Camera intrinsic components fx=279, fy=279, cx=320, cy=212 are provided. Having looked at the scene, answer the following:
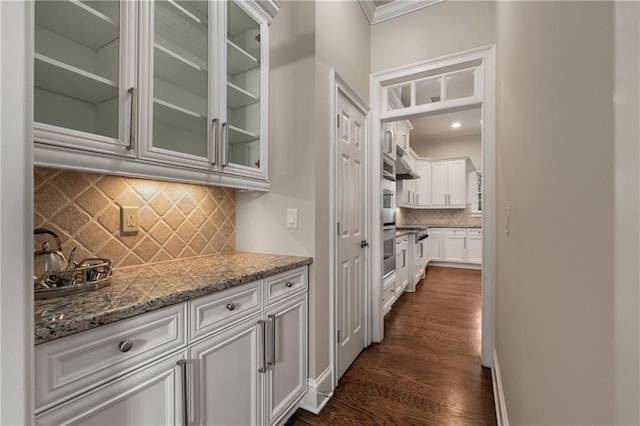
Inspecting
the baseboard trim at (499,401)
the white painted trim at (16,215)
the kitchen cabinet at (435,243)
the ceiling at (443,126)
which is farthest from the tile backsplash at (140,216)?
the kitchen cabinet at (435,243)

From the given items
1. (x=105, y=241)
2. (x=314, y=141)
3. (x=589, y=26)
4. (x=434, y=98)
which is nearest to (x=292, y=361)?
(x=105, y=241)

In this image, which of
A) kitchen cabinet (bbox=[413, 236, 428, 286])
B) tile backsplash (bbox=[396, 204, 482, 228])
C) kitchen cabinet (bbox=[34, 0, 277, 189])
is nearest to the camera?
kitchen cabinet (bbox=[34, 0, 277, 189])

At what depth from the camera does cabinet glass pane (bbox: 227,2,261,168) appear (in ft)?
5.16

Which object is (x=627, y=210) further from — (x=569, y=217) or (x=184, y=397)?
(x=184, y=397)

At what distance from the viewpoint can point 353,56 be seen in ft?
7.45

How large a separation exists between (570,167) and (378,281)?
222cm

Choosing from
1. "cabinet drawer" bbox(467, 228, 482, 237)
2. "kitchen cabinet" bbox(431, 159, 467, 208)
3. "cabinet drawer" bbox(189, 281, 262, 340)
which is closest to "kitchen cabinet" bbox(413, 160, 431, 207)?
"kitchen cabinet" bbox(431, 159, 467, 208)

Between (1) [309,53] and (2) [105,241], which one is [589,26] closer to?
(1) [309,53]

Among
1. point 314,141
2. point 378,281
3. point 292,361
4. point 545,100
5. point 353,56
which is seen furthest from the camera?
point 378,281

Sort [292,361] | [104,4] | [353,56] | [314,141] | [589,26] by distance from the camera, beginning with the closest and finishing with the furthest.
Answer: [589,26] → [104,4] → [292,361] → [314,141] → [353,56]

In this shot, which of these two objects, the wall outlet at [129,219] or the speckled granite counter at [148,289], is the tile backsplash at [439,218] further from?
the wall outlet at [129,219]

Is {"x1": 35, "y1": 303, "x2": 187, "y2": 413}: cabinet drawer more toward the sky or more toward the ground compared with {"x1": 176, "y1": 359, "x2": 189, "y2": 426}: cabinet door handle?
more toward the sky

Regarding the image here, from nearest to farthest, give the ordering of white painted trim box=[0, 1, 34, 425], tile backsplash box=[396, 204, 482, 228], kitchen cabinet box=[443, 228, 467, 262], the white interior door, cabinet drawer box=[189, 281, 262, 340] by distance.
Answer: white painted trim box=[0, 1, 34, 425] < cabinet drawer box=[189, 281, 262, 340] < the white interior door < kitchen cabinet box=[443, 228, 467, 262] < tile backsplash box=[396, 204, 482, 228]

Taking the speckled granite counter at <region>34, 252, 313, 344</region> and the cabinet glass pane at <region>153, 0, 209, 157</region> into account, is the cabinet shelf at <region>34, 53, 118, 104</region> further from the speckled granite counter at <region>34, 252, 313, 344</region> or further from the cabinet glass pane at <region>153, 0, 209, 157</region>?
the speckled granite counter at <region>34, 252, 313, 344</region>
